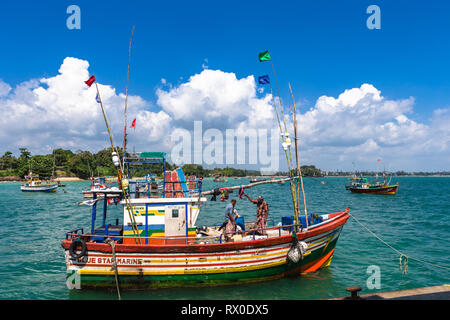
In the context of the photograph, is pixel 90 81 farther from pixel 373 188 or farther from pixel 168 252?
pixel 373 188

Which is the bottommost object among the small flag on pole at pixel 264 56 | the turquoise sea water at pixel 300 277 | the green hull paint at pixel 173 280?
the turquoise sea water at pixel 300 277

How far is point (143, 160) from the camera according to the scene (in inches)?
491

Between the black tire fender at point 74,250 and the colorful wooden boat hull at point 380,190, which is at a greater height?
the black tire fender at point 74,250

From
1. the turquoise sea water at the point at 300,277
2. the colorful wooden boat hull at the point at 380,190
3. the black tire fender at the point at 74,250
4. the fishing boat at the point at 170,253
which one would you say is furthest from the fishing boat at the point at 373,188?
the black tire fender at the point at 74,250

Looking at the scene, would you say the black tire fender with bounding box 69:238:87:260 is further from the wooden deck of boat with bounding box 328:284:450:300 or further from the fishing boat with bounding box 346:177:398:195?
the fishing boat with bounding box 346:177:398:195

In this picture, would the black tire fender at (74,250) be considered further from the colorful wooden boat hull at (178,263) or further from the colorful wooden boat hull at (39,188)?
the colorful wooden boat hull at (39,188)

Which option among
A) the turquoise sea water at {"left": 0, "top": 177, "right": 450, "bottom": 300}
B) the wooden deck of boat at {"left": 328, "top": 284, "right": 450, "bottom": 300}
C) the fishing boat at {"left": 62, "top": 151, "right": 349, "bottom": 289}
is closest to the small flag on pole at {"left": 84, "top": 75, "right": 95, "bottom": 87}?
the fishing boat at {"left": 62, "top": 151, "right": 349, "bottom": 289}

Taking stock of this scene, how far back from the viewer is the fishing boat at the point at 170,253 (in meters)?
9.88

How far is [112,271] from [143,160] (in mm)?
4779

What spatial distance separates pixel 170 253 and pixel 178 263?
50 cm

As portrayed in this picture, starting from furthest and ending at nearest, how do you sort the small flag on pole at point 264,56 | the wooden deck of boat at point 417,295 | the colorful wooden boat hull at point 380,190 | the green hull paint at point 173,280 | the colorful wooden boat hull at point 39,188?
the colorful wooden boat hull at point 39,188 < the colorful wooden boat hull at point 380,190 < the small flag on pole at point 264,56 < the green hull paint at point 173,280 < the wooden deck of boat at point 417,295

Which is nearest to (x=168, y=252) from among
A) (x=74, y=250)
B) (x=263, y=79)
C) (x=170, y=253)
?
(x=170, y=253)

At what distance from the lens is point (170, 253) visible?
32.5 ft
